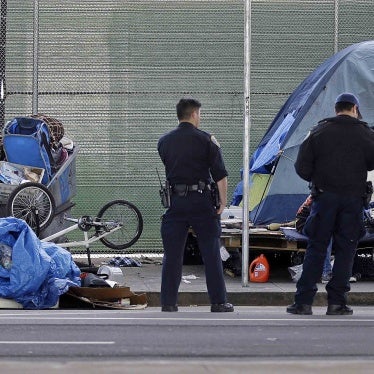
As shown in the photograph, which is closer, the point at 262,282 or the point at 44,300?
the point at 44,300

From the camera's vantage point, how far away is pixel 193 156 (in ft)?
34.0

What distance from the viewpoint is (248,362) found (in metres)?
6.91

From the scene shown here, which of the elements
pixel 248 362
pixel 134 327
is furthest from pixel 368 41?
pixel 248 362

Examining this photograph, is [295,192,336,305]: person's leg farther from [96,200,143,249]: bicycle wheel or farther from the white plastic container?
[96,200,143,249]: bicycle wheel

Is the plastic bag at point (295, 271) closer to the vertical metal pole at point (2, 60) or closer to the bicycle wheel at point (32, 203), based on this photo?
the bicycle wheel at point (32, 203)

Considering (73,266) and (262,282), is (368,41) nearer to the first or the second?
(262,282)

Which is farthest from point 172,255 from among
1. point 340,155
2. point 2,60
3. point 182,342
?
point 2,60

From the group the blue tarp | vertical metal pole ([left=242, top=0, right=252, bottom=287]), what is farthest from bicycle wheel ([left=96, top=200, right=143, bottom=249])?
the blue tarp

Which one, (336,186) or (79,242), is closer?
(336,186)

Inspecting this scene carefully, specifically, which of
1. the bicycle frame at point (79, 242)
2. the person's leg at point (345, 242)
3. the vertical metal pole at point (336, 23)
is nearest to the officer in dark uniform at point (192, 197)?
the person's leg at point (345, 242)

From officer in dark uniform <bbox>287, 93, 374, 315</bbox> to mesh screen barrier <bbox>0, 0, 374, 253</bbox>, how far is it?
644cm

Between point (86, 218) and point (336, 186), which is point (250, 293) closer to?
point (86, 218)

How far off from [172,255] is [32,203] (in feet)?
12.8

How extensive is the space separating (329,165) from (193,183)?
4.04 feet
